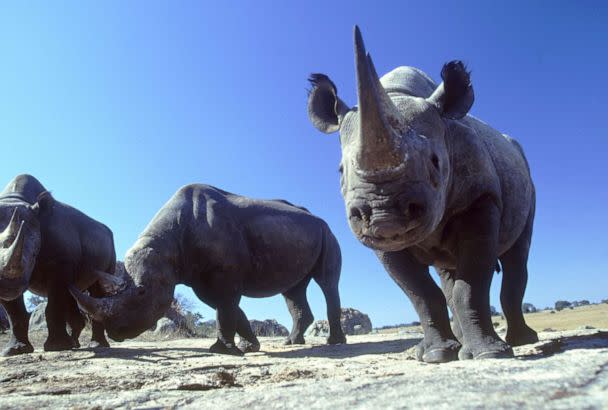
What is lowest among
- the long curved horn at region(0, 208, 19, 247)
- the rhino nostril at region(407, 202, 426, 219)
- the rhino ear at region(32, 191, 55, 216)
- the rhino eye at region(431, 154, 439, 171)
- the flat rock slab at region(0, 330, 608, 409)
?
the flat rock slab at region(0, 330, 608, 409)

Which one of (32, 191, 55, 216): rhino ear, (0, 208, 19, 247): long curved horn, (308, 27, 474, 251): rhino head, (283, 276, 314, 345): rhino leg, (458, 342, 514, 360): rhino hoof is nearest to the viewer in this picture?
(308, 27, 474, 251): rhino head

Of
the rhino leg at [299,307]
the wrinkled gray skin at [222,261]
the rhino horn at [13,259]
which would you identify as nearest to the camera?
the rhino horn at [13,259]

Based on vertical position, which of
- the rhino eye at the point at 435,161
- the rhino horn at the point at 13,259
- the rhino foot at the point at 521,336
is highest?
the rhino horn at the point at 13,259

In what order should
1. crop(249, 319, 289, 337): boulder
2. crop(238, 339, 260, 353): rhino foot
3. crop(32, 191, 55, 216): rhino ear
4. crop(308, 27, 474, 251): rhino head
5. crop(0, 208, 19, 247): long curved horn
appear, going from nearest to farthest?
crop(308, 27, 474, 251): rhino head
crop(0, 208, 19, 247): long curved horn
crop(32, 191, 55, 216): rhino ear
crop(238, 339, 260, 353): rhino foot
crop(249, 319, 289, 337): boulder

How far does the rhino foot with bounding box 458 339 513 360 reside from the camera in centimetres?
332

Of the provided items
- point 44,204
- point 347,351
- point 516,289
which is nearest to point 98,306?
point 44,204

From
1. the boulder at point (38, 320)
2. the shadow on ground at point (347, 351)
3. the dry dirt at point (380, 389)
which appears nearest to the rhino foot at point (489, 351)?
the dry dirt at point (380, 389)

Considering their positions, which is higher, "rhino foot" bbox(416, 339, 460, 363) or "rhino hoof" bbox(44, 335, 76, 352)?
"rhino hoof" bbox(44, 335, 76, 352)

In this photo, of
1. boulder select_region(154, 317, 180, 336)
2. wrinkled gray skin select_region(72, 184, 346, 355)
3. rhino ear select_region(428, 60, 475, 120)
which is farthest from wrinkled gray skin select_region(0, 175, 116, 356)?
boulder select_region(154, 317, 180, 336)

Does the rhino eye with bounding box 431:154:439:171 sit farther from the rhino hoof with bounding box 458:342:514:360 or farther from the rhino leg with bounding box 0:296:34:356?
the rhino leg with bounding box 0:296:34:356

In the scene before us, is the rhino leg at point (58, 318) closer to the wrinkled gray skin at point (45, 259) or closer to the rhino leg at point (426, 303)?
the wrinkled gray skin at point (45, 259)

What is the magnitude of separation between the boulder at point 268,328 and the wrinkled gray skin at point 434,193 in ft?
34.2

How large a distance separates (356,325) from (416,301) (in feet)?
33.8

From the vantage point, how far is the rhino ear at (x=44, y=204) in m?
7.45
